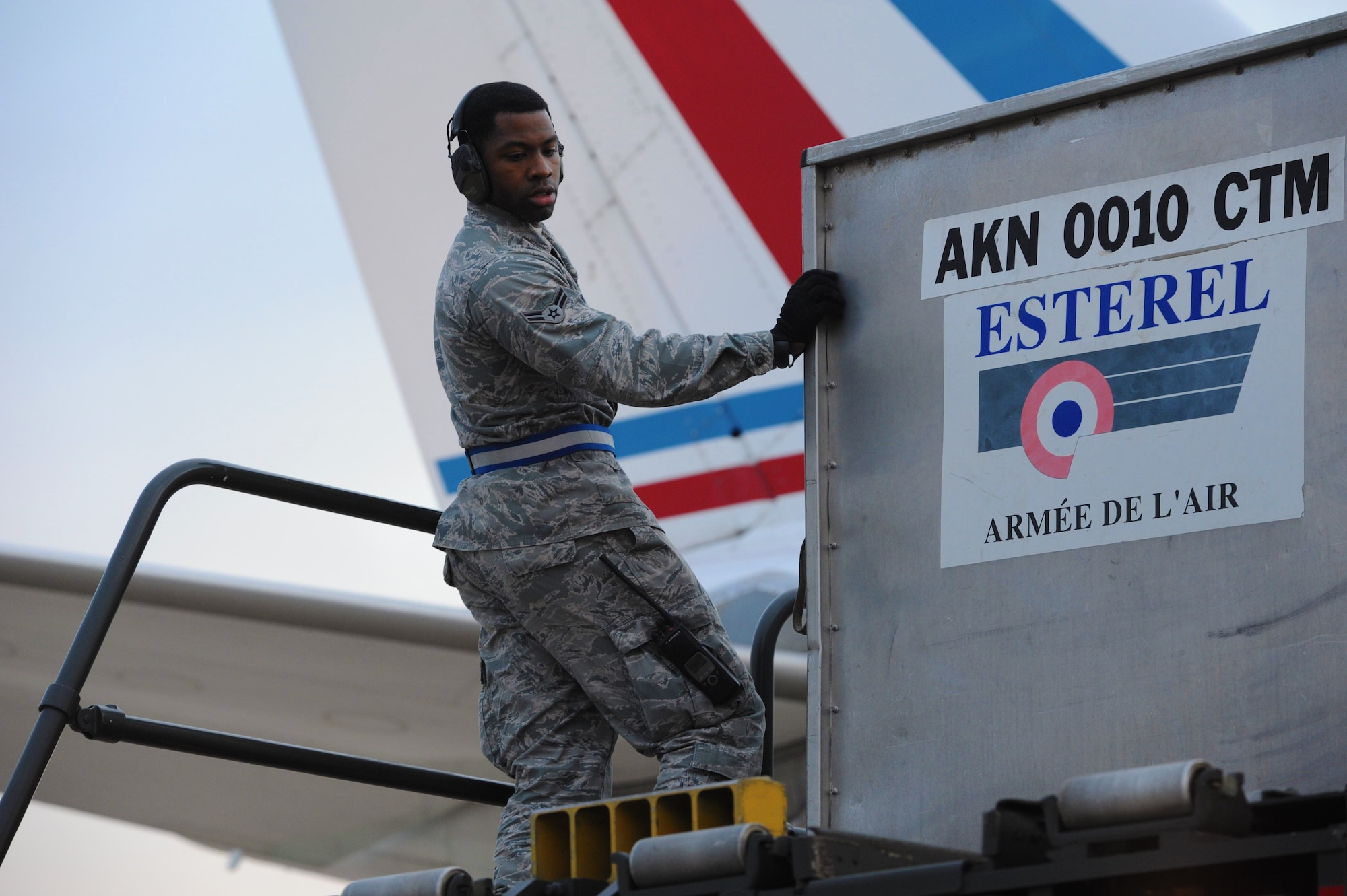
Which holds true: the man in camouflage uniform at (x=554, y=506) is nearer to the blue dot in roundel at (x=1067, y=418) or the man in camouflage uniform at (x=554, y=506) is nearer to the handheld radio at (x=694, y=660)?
the handheld radio at (x=694, y=660)

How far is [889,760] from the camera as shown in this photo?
2490 mm

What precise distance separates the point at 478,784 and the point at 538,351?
0.82m

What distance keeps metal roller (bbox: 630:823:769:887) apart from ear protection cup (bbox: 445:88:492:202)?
4.53 ft

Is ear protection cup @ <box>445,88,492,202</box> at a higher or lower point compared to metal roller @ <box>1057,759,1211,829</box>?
higher

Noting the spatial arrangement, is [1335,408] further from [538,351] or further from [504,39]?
[504,39]

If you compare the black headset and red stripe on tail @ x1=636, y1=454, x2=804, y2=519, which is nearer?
the black headset

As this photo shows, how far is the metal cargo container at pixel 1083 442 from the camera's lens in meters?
2.21

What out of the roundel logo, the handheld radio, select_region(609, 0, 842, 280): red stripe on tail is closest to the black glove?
the roundel logo

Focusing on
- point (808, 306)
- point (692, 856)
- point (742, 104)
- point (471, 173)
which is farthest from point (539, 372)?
point (742, 104)

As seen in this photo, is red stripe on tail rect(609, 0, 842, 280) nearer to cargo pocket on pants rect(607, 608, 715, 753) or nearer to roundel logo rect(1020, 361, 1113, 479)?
cargo pocket on pants rect(607, 608, 715, 753)

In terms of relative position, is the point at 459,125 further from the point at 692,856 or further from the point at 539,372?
the point at 692,856

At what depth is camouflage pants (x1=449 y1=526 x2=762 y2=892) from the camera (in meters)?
2.71

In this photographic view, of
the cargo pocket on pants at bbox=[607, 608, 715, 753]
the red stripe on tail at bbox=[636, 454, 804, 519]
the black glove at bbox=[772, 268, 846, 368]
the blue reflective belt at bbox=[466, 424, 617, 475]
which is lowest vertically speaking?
the cargo pocket on pants at bbox=[607, 608, 715, 753]

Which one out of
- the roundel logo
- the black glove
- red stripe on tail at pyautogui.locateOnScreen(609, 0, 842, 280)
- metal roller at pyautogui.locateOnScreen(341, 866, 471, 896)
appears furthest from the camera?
red stripe on tail at pyautogui.locateOnScreen(609, 0, 842, 280)
